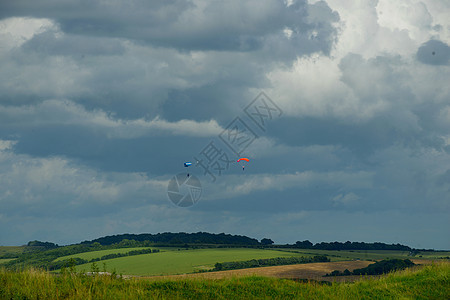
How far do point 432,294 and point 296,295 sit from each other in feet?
32.7

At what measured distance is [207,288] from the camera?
3531 centimetres

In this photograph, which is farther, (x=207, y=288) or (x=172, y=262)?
(x=172, y=262)

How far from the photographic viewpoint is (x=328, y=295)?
3484cm

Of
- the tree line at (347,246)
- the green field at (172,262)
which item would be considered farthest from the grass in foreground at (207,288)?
the tree line at (347,246)

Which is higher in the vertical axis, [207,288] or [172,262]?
[207,288]

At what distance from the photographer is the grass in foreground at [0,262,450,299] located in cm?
3159

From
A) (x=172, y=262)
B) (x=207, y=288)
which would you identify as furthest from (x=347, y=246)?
(x=207, y=288)

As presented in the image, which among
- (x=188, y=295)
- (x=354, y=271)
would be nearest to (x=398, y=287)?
(x=188, y=295)

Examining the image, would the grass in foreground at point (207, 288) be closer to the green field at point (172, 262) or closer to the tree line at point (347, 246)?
the green field at point (172, 262)

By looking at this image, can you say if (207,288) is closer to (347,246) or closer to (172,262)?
(172,262)

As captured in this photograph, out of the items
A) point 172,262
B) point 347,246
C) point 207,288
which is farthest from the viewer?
point 347,246

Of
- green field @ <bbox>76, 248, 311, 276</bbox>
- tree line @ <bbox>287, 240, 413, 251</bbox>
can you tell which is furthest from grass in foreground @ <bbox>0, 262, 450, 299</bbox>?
tree line @ <bbox>287, 240, 413, 251</bbox>

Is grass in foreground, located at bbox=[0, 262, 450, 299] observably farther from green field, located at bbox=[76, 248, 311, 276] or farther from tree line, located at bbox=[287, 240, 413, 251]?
tree line, located at bbox=[287, 240, 413, 251]

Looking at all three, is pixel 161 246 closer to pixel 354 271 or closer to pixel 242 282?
pixel 354 271
